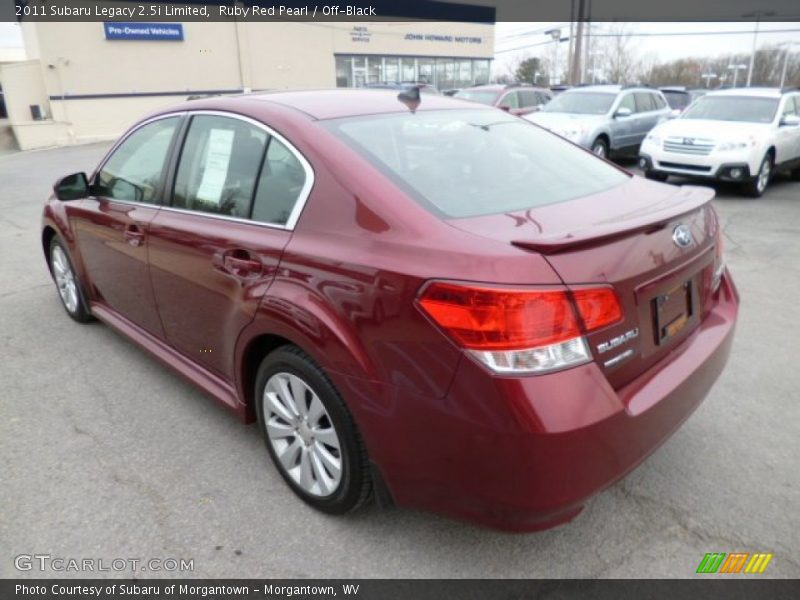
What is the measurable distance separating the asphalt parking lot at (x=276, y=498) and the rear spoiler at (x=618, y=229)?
1219 mm

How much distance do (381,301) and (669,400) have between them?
108 centimetres

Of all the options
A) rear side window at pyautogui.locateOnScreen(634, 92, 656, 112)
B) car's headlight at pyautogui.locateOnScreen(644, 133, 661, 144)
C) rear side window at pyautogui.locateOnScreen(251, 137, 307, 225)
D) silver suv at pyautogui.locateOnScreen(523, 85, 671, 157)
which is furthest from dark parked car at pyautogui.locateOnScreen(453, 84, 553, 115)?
rear side window at pyautogui.locateOnScreen(251, 137, 307, 225)

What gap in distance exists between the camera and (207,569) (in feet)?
7.70

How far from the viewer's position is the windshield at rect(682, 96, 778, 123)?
10273 mm

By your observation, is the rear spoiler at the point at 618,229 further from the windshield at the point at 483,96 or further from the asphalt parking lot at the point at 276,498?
the windshield at the point at 483,96

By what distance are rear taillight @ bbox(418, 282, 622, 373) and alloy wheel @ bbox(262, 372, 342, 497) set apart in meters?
0.76

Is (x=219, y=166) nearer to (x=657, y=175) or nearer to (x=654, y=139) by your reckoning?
(x=654, y=139)

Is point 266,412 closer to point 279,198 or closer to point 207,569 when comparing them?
point 207,569

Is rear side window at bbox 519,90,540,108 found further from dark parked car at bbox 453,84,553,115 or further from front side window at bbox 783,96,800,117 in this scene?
front side window at bbox 783,96,800,117

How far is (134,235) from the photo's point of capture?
3.43 metres

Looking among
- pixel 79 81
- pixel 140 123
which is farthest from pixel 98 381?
pixel 79 81

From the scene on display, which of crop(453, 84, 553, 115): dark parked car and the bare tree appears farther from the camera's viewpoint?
the bare tree

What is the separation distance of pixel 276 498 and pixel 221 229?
1218mm

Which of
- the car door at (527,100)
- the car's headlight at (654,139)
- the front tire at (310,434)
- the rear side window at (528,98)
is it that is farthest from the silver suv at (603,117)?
the front tire at (310,434)
